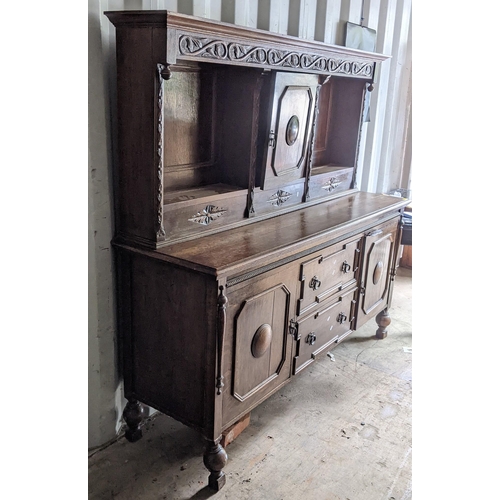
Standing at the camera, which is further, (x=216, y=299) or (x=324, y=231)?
(x=324, y=231)

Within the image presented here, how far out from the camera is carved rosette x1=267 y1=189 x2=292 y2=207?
2.48 metres

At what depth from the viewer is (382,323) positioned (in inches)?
134

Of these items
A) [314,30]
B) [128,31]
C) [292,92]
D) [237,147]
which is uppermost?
[314,30]

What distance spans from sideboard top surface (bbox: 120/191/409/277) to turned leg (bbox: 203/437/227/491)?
711 mm

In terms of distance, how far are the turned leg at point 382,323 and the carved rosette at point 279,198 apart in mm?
1263

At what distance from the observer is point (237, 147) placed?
7.54ft

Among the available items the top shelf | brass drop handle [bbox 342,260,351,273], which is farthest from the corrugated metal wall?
brass drop handle [bbox 342,260,351,273]

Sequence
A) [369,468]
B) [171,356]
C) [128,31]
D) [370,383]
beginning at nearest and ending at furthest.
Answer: [128,31] < [171,356] < [369,468] < [370,383]

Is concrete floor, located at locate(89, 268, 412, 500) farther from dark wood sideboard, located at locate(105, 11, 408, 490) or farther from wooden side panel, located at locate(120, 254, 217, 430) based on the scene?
wooden side panel, located at locate(120, 254, 217, 430)

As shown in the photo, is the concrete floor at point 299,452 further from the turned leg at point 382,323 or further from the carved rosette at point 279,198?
the carved rosette at point 279,198

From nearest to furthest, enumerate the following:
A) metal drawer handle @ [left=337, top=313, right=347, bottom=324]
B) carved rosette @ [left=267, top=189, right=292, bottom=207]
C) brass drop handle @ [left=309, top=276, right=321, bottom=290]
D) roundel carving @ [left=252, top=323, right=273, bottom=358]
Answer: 1. roundel carving @ [left=252, top=323, right=273, bottom=358]
2. brass drop handle @ [left=309, top=276, right=321, bottom=290]
3. carved rosette @ [left=267, top=189, right=292, bottom=207]
4. metal drawer handle @ [left=337, top=313, right=347, bottom=324]

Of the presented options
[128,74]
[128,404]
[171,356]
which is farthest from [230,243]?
[128,404]

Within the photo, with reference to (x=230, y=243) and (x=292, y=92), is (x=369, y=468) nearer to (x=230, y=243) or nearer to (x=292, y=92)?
(x=230, y=243)

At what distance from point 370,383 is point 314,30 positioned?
6.79 ft
